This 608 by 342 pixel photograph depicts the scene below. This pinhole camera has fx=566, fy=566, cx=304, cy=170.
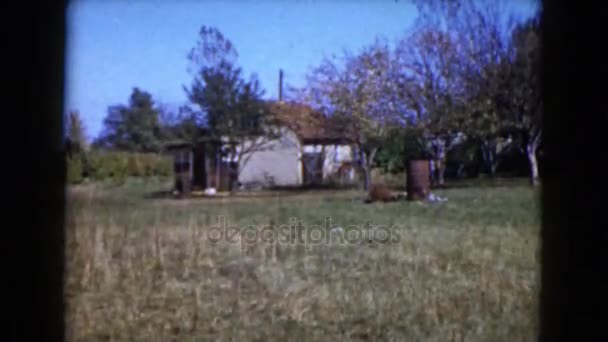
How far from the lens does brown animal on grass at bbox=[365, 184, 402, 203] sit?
11.8 metres

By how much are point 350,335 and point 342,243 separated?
117 inches

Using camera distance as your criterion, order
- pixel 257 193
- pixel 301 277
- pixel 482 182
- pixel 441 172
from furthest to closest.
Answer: pixel 257 193 < pixel 441 172 < pixel 482 182 < pixel 301 277

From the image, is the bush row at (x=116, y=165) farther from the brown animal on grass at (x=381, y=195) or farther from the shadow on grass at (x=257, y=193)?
the brown animal on grass at (x=381, y=195)

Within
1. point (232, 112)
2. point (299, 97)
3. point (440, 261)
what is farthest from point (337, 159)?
point (440, 261)

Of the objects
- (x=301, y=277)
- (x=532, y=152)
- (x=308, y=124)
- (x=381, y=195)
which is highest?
(x=308, y=124)

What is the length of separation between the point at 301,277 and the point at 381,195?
22.8ft

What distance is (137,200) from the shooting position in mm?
10609

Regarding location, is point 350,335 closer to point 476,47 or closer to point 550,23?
point 550,23

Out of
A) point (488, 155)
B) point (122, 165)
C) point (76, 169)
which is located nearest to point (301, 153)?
Result: point (488, 155)

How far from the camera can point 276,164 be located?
1733 cm

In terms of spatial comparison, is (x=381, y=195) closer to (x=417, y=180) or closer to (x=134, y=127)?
(x=417, y=180)

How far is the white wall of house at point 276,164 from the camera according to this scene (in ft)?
53.1

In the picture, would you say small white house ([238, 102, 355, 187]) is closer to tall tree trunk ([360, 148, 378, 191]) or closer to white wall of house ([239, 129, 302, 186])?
white wall of house ([239, 129, 302, 186])

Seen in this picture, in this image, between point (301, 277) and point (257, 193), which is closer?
point (301, 277)
